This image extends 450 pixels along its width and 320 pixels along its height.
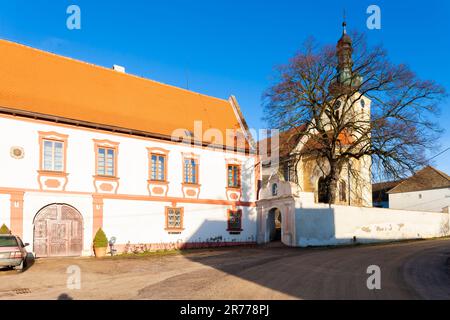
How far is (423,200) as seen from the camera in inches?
1928

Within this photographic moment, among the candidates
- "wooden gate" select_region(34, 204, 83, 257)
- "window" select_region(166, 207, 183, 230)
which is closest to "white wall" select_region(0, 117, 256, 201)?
"window" select_region(166, 207, 183, 230)

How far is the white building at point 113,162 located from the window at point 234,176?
68mm

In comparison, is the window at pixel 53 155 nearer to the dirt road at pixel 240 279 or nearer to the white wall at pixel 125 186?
the white wall at pixel 125 186

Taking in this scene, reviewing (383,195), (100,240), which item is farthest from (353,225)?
(383,195)

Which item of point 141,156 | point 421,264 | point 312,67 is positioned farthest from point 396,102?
point 141,156

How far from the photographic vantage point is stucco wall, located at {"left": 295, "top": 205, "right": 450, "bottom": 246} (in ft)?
84.9

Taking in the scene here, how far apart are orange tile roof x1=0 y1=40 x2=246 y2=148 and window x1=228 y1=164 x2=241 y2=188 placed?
8.57 feet

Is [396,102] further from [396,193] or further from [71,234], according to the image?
[396,193]

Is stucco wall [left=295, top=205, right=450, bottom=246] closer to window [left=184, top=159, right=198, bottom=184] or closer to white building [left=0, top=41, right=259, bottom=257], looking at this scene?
white building [left=0, top=41, right=259, bottom=257]

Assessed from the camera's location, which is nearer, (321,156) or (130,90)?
(130,90)

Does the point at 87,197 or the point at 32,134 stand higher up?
the point at 32,134

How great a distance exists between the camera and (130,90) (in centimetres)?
2772

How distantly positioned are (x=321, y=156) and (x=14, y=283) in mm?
21579

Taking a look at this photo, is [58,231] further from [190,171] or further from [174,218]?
[190,171]
